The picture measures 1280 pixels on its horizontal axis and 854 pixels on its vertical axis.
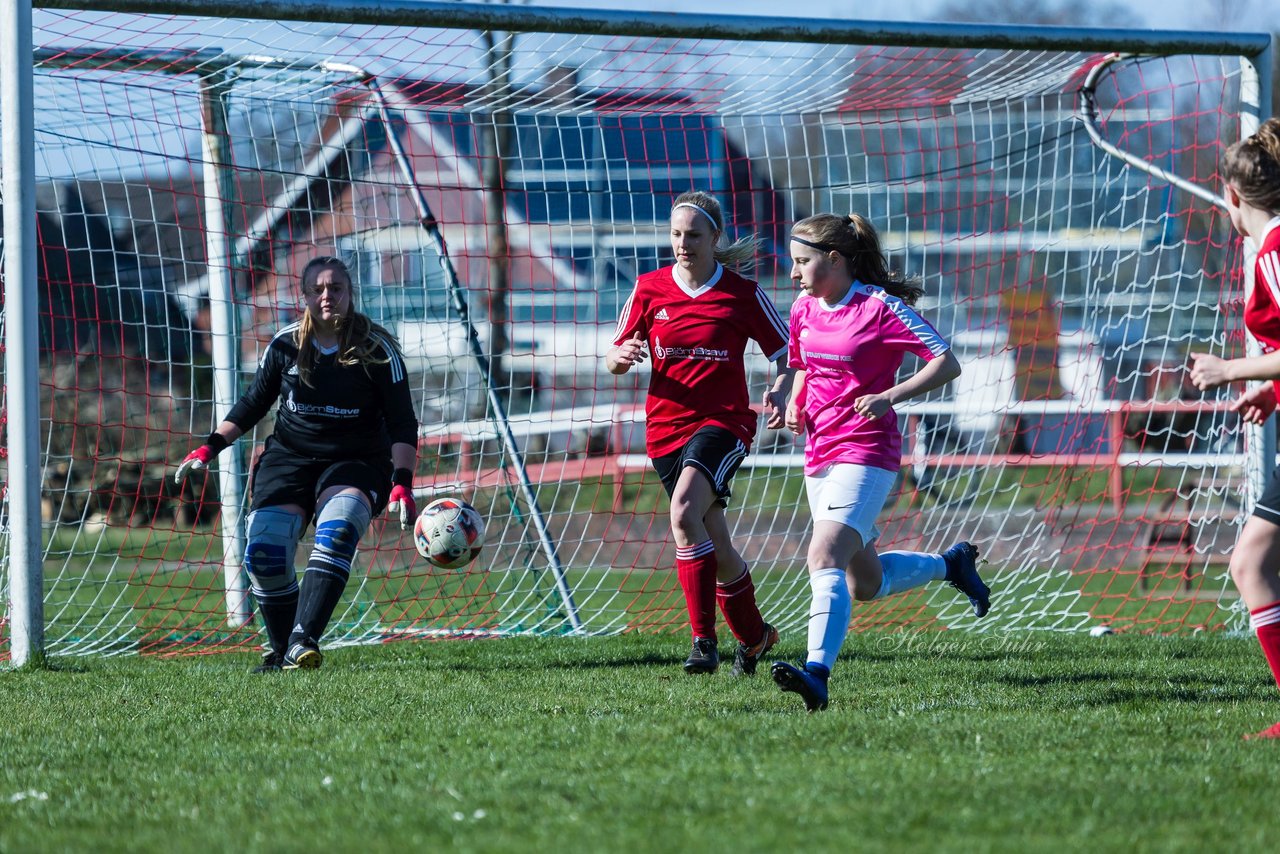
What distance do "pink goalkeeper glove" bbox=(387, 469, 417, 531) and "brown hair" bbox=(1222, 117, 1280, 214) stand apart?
333cm

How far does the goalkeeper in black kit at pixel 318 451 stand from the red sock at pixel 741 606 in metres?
1.39

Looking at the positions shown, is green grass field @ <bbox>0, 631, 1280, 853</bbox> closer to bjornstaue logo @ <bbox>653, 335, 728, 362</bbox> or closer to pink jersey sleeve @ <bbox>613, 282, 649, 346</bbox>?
bjornstaue logo @ <bbox>653, 335, 728, 362</bbox>

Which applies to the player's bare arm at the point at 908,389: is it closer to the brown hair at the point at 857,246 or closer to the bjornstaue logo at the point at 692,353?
the brown hair at the point at 857,246

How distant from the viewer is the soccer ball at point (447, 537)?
5746 mm

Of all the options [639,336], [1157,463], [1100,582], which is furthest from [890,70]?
[1100,582]

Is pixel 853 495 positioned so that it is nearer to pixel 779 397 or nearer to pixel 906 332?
pixel 906 332

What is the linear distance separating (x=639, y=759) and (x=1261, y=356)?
6.93 feet

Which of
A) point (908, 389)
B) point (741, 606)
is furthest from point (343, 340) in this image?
point (908, 389)

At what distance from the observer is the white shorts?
472 centimetres

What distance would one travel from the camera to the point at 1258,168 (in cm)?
403

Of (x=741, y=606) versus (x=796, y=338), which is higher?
(x=796, y=338)

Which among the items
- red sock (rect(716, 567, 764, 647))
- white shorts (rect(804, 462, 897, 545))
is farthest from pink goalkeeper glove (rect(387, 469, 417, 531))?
white shorts (rect(804, 462, 897, 545))

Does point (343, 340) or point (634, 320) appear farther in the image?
point (343, 340)

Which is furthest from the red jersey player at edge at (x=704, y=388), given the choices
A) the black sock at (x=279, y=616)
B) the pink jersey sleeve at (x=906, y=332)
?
the black sock at (x=279, y=616)
